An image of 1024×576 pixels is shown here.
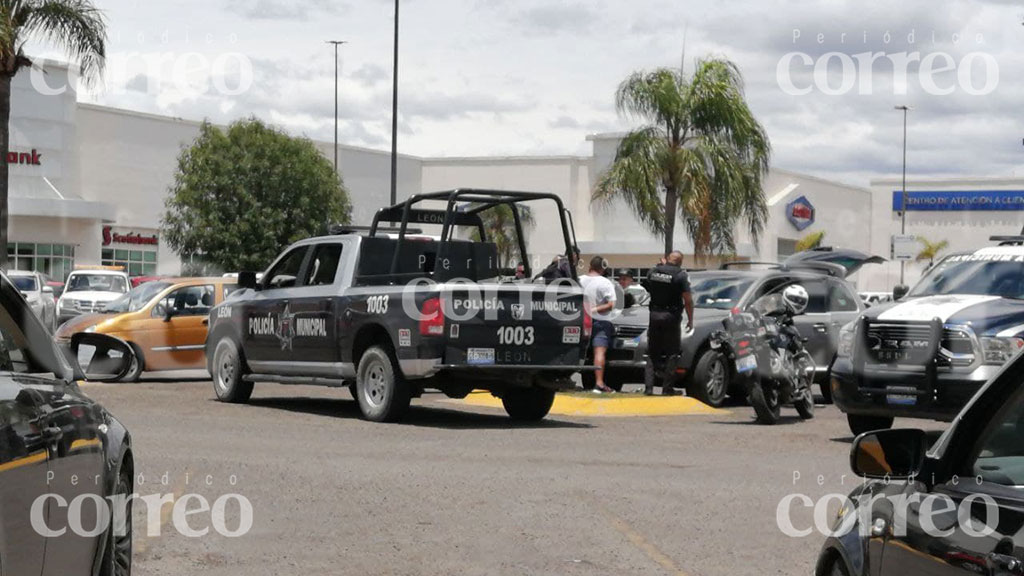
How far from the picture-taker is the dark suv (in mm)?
19078

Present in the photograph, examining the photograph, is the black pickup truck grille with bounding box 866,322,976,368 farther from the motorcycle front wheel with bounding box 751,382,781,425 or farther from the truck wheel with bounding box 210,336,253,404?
the truck wheel with bounding box 210,336,253,404

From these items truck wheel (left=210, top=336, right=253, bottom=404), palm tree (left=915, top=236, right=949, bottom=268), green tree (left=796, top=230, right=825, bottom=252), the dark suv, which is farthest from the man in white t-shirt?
palm tree (left=915, top=236, right=949, bottom=268)

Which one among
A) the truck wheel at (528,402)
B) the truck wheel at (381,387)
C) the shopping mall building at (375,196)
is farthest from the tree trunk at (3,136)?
the shopping mall building at (375,196)

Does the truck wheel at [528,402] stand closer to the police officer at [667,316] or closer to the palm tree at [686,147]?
the police officer at [667,316]

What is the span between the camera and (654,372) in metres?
18.8

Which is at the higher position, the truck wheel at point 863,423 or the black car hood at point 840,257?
the black car hood at point 840,257

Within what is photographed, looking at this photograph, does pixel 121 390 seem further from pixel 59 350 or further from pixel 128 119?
pixel 128 119

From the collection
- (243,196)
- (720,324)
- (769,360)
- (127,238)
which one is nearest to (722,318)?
(720,324)

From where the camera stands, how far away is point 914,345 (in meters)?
13.6

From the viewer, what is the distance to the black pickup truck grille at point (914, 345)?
1337 cm

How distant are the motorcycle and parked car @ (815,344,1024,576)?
11851 mm

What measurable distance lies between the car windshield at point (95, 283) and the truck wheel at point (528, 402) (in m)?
26.8

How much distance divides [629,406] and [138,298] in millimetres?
9178

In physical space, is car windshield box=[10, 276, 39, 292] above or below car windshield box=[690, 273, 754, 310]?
below
